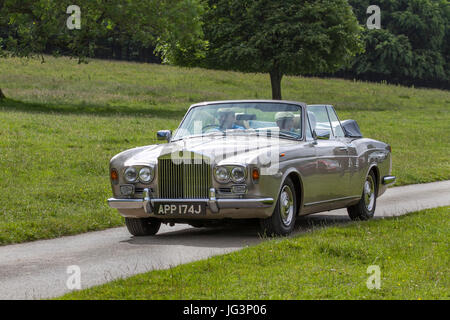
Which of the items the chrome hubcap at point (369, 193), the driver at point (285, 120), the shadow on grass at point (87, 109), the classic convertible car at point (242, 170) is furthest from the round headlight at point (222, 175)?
the shadow on grass at point (87, 109)

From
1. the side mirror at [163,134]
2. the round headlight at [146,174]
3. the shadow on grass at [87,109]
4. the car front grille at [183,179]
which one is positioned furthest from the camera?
the shadow on grass at [87,109]

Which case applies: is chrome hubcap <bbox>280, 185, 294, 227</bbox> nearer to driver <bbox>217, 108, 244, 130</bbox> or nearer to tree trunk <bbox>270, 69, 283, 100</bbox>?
driver <bbox>217, 108, 244, 130</bbox>

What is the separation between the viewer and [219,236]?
10.0m

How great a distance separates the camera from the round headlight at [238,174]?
9.13 meters

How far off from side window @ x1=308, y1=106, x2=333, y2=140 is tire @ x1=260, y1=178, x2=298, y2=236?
1325mm

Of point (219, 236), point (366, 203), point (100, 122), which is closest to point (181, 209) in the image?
point (219, 236)

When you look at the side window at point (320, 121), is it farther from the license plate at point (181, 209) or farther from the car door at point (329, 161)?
the license plate at point (181, 209)

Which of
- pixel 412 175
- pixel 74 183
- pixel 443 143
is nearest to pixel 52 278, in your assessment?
pixel 74 183

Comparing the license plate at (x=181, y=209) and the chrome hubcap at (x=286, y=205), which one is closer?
the license plate at (x=181, y=209)

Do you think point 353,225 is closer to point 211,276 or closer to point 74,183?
point 211,276

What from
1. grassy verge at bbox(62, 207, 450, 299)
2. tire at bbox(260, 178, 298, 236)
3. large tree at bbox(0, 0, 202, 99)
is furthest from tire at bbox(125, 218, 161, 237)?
large tree at bbox(0, 0, 202, 99)

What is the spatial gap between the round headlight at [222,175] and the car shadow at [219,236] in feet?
2.15

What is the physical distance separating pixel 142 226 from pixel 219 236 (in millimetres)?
1027

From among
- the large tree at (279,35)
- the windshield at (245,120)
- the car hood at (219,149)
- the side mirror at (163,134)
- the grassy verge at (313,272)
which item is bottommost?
the grassy verge at (313,272)
